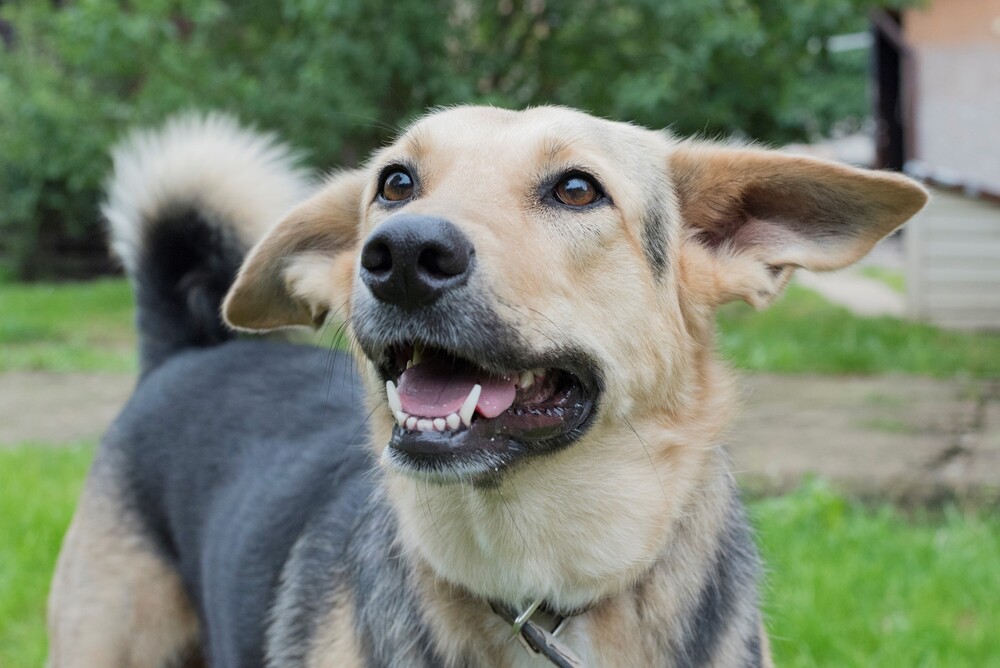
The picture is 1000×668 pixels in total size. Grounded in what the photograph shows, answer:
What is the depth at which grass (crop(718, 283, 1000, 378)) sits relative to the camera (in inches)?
306

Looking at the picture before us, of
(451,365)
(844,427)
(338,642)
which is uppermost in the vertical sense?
(451,365)

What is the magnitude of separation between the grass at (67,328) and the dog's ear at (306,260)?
588cm

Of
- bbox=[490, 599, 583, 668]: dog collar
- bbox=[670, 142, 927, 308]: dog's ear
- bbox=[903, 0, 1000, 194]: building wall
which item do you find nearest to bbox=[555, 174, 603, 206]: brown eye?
bbox=[670, 142, 927, 308]: dog's ear

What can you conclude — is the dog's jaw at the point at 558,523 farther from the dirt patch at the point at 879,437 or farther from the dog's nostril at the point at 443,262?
the dirt patch at the point at 879,437

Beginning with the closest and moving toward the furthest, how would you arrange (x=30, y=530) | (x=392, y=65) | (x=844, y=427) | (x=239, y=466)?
(x=239, y=466)
(x=30, y=530)
(x=844, y=427)
(x=392, y=65)

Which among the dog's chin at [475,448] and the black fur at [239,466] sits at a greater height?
the dog's chin at [475,448]

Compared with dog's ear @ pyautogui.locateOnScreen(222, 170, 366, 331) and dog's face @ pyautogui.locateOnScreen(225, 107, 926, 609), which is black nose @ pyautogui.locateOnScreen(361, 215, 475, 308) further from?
dog's ear @ pyautogui.locateOnScreen(222, 170, 366, 331)

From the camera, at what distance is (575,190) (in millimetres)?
2432

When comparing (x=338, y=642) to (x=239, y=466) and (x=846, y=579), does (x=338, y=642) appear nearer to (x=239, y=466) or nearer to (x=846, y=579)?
(x=239, y=466)

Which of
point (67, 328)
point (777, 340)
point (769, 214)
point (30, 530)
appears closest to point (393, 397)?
point (769, 214)

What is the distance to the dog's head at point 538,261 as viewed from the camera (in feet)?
6.90

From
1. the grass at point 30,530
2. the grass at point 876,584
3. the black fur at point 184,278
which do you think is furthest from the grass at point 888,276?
the black fur at point 184,278

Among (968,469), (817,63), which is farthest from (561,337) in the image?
(817,63)

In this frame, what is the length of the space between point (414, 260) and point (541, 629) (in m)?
0.87
